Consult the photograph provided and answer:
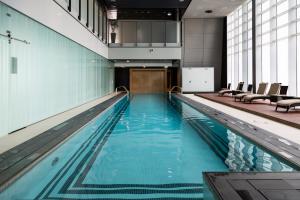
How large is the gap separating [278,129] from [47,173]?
4579mm

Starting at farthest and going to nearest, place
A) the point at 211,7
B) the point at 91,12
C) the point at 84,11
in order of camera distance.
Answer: the point at 211,7, the point at 91,12, the point at 84,11

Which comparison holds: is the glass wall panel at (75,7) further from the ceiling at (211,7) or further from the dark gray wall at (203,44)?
the dark gray wall at (203,44)

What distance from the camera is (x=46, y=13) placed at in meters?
8.06

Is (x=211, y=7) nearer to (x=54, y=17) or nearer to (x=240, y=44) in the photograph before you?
(x=240, y=44)

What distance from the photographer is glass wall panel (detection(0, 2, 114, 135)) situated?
5.77 m

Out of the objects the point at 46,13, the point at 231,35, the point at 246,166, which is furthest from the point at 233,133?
the point at 231,35

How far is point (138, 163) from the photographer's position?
14.2 feet

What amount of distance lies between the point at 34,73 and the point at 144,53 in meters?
14.9

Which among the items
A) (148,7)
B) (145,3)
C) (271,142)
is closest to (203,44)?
(148,7)

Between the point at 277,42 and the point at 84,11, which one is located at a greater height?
the point at 84,11

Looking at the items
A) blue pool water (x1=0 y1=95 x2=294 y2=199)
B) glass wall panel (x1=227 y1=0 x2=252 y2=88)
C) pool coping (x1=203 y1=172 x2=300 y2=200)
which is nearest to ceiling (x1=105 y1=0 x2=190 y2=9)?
glass wall panel (x1=227 y1=0 x2=252 y2=88)

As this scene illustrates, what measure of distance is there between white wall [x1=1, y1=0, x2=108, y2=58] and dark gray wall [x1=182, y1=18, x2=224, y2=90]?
32.5 ft

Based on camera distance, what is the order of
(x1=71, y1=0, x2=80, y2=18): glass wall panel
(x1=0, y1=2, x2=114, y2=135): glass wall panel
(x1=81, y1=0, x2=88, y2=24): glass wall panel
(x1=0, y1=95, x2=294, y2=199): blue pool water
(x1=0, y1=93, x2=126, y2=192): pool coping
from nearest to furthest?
1. (x1=0, y1=95, x2=294, y2=199): blue pool water
2. (x1=0, y1=93, x2=126, y2=192): pool coping
3. (x1=0, y1=2, x2=114, y2=135): glass wall panel
4. (x1=71, y1=0, x2=80, y2=18): glass wall panel
5. (x1=81, y1=0, x2=88, y2=24): glass wall panel

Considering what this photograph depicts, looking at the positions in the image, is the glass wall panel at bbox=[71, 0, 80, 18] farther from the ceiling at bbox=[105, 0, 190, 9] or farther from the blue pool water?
the ceiling at bbox=[105, 0, 190, 9]
